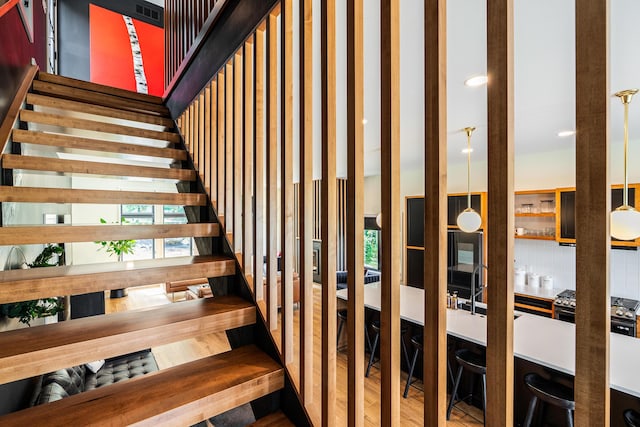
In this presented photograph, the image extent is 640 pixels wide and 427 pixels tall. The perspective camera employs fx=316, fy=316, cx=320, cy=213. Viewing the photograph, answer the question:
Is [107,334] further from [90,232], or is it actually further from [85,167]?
[85,167]

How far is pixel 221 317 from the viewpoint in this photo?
137cm

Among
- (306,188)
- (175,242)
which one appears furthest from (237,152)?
(175,242)

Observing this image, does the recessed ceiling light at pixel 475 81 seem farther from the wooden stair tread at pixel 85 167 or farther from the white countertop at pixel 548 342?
the wooden stair tread at pixel 85 167

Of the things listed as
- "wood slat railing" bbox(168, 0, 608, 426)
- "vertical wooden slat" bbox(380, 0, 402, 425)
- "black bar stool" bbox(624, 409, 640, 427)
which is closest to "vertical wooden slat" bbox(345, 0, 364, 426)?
"wood slat railing" bbox(168, 0, 608, 426)

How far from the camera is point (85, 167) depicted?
1.92 meters

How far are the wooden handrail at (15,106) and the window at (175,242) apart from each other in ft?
22.7

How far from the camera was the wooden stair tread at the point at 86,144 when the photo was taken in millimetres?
1866

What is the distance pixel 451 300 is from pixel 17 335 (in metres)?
3.67

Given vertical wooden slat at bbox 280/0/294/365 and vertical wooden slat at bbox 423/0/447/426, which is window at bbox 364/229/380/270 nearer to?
vertical wooden slat at bbox 280/0/294/365

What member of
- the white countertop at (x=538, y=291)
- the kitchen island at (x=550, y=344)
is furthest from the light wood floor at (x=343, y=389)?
the white countertop at (x=538, y=291)

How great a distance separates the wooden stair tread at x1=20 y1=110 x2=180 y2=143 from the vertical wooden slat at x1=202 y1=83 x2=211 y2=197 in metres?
0.63

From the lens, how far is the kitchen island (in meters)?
2.14

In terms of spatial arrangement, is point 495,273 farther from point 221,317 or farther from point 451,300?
point 451,300

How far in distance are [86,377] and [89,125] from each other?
250 cm
